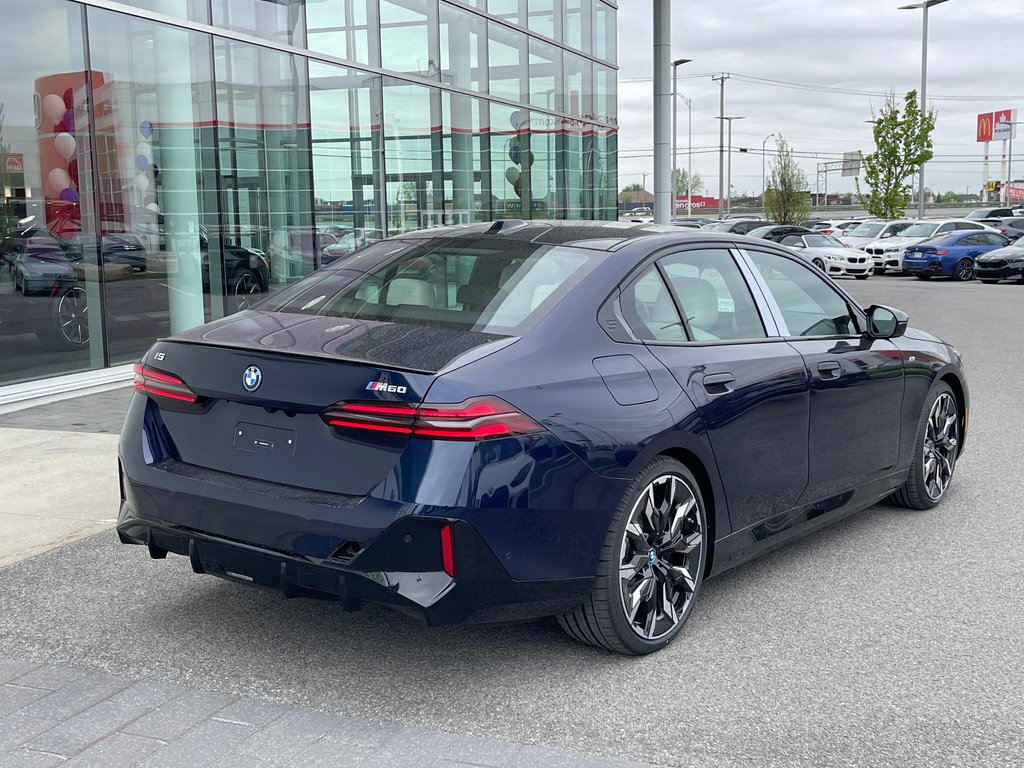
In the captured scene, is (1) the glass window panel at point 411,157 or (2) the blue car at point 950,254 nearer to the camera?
(1) the glass window panel at point 411,157

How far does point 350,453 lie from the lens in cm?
353

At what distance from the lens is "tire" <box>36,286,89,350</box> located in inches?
442

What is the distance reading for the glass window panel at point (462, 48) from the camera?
1788cm

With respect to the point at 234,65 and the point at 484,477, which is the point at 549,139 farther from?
the point at 484,477

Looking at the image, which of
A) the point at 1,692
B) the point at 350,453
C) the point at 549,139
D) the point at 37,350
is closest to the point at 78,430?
the point at 37,350

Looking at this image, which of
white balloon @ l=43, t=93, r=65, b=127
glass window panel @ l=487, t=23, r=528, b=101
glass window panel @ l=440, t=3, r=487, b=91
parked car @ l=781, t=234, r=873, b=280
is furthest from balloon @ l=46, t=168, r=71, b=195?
parked car @ l=781, t=234, r=873, b=280

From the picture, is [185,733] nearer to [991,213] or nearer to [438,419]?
[438,419]

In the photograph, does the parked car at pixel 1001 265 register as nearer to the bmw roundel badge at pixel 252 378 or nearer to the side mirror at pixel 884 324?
the side mirror at pixel 884 324

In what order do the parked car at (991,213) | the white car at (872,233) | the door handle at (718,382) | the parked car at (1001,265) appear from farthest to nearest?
the parked car at (991,213), the white car at (872,233), the parked car at (1001,265), the door handle at (718,382)

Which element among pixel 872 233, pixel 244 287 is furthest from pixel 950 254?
pixel 244 287

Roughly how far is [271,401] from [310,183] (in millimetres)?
11700

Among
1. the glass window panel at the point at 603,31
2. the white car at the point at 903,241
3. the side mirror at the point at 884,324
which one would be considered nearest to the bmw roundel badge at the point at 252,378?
the side mirror at the point at 884,324

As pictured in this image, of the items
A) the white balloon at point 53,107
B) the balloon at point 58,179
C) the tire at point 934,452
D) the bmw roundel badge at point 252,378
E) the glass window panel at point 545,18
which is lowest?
the tire at point 934,452

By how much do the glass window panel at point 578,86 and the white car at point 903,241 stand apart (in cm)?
1237
